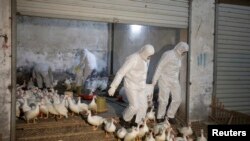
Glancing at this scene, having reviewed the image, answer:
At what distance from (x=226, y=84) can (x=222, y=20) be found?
2222 mm

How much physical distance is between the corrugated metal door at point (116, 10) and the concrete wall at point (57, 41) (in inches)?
247

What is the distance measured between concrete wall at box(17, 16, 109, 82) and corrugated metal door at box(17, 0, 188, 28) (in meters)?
6.26

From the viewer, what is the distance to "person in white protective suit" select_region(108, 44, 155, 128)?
7711mm

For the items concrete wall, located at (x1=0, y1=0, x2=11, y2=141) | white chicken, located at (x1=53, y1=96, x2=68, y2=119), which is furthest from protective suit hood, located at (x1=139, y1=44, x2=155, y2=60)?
concrete wall, located at (x1=0, y1=0, x2=11, y2=141)

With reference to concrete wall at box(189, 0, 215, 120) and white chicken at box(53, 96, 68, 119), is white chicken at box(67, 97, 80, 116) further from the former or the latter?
concrete wall at box(189, 0, 215, 120)

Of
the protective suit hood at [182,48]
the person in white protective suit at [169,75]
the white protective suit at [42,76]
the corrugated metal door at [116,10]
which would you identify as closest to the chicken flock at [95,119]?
the person in white protective suit at [169,75]

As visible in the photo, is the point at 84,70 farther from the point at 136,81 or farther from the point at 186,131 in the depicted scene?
the point at 186,131

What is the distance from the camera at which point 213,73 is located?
31.9 feet

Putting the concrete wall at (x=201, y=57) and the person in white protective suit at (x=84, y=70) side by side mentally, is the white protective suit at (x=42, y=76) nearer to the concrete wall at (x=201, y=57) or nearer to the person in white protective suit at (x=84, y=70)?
the person in white protective suit at (x=84, y=70)

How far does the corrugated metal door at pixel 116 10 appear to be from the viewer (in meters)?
7.06

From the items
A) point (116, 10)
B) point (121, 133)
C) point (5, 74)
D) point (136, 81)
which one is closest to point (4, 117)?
point (5, 74)

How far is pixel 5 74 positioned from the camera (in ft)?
22.0

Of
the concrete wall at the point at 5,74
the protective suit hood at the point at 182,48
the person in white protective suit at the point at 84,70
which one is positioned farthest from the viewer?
the person in white protective suit at the point at 84,70

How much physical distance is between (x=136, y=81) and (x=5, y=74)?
10.8ft
